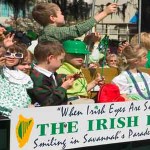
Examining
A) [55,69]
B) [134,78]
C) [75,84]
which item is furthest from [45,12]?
[134,78]

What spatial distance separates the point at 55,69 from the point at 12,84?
1.12 feet

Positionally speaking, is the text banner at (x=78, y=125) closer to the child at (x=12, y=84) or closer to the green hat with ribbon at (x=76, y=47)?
the child at (x=12, y=84)

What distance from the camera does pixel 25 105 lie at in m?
2.88

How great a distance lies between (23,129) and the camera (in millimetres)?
2375

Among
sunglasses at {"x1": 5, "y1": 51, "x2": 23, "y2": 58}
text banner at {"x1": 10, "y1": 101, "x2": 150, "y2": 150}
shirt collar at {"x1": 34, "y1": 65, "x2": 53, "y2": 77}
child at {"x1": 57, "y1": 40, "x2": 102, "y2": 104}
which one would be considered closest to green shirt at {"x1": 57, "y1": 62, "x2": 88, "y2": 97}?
child at {"x1": 57, "y1": 40, "x2": 102, "y2": 104}

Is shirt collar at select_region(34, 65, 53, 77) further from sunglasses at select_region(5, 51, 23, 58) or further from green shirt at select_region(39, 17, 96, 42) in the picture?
green shirt at select_region(39, 17, 96, 42)

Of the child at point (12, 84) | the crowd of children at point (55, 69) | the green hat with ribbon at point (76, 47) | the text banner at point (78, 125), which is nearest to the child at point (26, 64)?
the crowd of children at point (55, 69)

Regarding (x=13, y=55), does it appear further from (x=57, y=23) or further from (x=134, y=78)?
(x=134, y=78)

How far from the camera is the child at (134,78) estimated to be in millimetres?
3525

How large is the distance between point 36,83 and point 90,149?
0.59 m

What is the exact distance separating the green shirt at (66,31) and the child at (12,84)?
1.96 feet

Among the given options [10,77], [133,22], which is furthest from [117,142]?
[133,22]

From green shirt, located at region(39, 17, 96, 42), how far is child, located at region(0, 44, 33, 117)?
598 millimetres

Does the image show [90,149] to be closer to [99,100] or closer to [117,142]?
[117,142]
